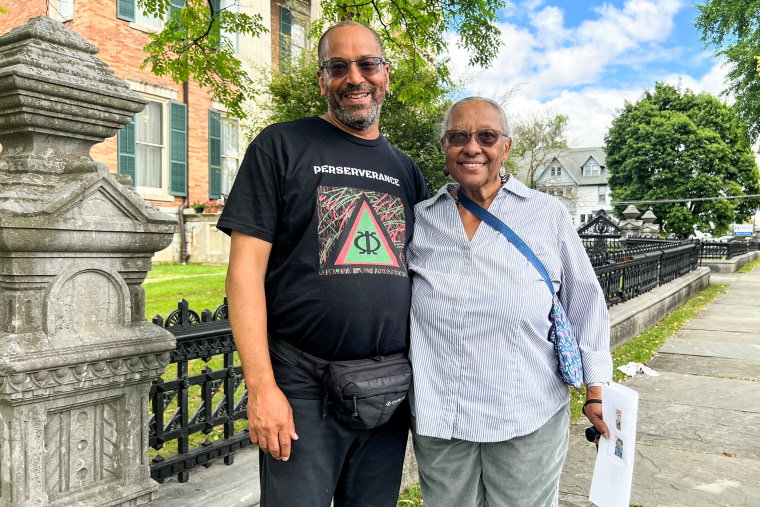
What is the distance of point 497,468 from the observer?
84.6 inches

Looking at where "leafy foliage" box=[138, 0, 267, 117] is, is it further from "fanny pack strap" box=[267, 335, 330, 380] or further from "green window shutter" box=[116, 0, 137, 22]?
"green window shutter" box=[116, 0, 137, 22]

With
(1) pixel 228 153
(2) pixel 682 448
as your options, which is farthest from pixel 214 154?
(2) pixel 682 448

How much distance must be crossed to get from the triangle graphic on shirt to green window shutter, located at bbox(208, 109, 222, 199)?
14905 mm

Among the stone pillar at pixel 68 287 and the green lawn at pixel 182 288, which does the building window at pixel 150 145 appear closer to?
the green lawn at pixel 182 288

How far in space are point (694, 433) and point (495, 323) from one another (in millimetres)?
3598

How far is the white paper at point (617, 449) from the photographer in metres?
2.06

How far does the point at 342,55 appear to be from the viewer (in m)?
2.13

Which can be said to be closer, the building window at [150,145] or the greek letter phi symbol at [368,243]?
the greek letter phi symbol at [368,243]

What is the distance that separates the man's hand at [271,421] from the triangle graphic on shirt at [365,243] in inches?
19.0

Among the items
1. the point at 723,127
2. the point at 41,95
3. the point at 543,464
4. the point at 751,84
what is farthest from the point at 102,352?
the point at 723,127

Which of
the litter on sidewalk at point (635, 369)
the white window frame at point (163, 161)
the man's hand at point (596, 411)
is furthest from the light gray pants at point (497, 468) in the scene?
the white window frame at point (163, 161)

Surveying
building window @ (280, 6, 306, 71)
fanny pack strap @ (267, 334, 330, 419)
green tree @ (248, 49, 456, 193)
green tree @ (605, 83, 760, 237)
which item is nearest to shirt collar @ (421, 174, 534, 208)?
fanny pack strap @ (267, 334, 330, 419)

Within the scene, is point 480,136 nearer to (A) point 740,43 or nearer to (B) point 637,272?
(B) point 637,272

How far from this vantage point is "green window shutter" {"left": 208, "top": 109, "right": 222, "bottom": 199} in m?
16.1
